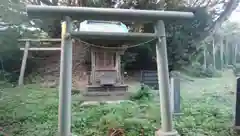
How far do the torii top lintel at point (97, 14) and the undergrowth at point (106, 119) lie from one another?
1.90m

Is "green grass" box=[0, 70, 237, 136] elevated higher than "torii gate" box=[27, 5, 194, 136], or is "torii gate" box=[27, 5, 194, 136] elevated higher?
"torii gate" box=[27, 5, 194, 136]

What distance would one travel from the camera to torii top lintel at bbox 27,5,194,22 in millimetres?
3078

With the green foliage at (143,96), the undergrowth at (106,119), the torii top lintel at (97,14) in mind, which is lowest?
the undergrowth at (106,119)

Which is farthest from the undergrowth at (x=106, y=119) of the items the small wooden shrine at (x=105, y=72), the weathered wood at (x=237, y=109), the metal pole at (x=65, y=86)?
the small wooden shrine at (x=105, y=72)

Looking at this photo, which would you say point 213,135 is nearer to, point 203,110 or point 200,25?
point 203,110

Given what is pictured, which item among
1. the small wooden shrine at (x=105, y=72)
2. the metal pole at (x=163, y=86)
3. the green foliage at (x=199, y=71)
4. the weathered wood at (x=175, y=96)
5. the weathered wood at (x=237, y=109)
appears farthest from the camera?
the green foliage at (x=199, y=71)

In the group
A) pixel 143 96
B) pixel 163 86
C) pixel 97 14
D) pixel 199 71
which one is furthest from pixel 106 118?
pixel 199 71

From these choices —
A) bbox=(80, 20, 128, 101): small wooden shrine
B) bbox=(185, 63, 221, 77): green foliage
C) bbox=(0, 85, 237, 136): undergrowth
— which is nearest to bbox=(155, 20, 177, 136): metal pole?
bbox=(0, 85, 237, 136): undergrowth

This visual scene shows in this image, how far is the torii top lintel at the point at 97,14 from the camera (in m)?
3.08

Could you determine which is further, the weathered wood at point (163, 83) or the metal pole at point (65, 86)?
the weathered wood at point (163, 83)

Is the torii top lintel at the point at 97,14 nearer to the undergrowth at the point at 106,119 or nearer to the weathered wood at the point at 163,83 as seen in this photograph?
the weathered wood at the point at 163,83

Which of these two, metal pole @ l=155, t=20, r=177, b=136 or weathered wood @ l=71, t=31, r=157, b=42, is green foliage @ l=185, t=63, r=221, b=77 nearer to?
metal pole @ l=155, t=20, r=177, b=136

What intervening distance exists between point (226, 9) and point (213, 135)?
9180 millimetres

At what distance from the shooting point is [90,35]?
3342 millimetres
